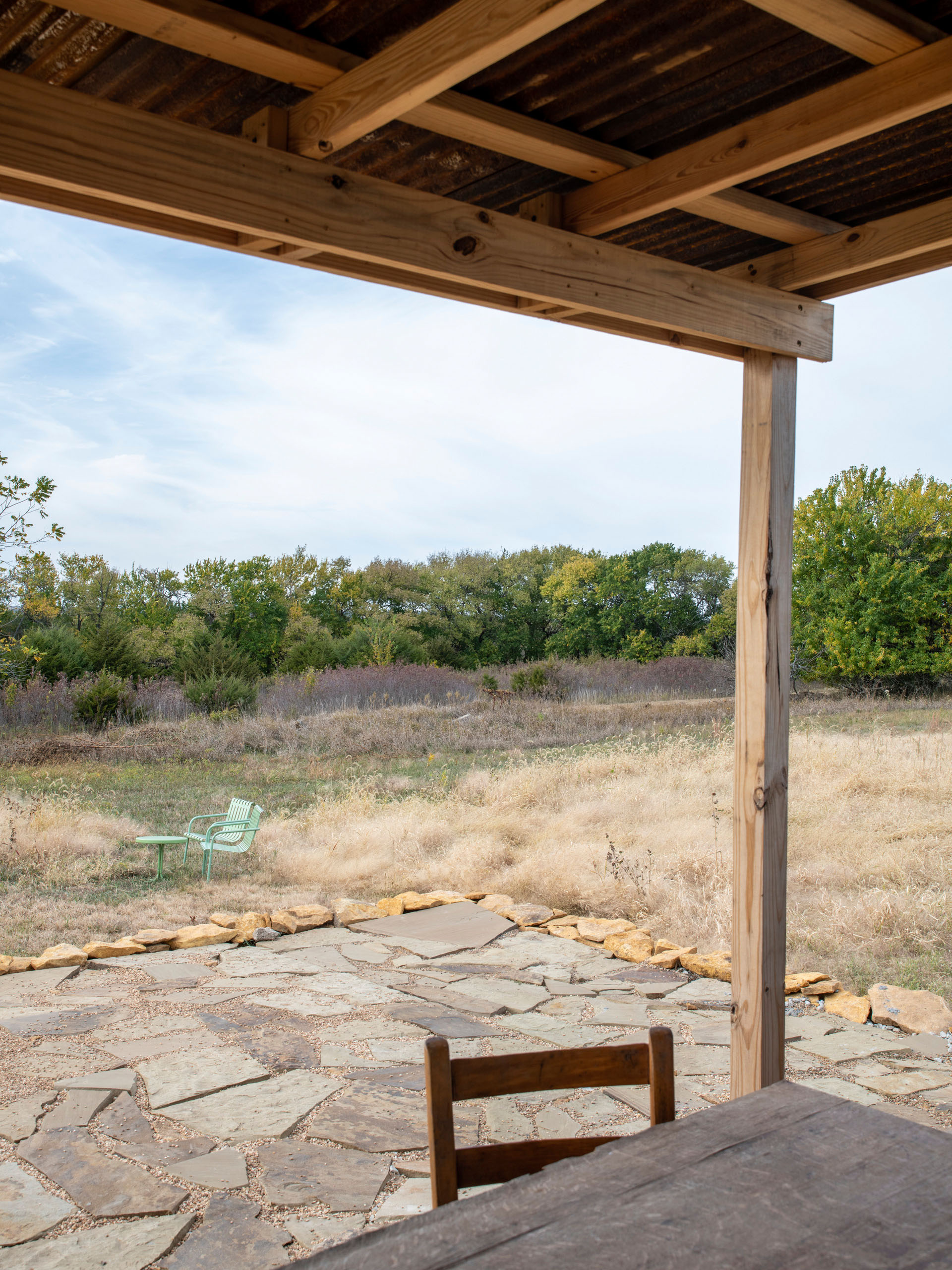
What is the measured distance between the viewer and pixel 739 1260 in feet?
3.44

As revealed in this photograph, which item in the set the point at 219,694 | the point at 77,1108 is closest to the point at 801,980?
the point at 77,1108

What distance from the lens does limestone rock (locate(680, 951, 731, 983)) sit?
4504 mm

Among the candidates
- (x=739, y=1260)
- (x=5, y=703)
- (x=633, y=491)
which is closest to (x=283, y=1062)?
(x=739, y=1260)

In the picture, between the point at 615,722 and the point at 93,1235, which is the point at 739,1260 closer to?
the point at 93,1235

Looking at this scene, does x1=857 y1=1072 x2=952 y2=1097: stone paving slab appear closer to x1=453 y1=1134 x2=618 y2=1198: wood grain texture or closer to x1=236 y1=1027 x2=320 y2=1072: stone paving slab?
x1=236 y1=1027 x2=320 y2=1072: stone paving slab

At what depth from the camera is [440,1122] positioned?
4.57ft

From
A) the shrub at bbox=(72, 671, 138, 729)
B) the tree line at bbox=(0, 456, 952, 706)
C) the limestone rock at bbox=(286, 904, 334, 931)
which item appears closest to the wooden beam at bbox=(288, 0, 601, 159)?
the limestone rock at bbox=(286, 904, 334, 931)

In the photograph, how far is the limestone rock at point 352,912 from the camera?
5.49m

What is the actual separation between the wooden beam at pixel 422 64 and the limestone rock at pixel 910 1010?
3704 millimetres

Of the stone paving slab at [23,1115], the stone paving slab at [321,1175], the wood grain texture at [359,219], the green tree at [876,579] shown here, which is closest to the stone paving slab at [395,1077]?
the stone paving slab at [321,1175]

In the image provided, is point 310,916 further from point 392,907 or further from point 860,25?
point 860,25

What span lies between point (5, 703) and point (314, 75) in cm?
1162

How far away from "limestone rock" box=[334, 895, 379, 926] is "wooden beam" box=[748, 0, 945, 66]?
15.7 feet

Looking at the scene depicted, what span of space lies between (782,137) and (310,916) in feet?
15.2
